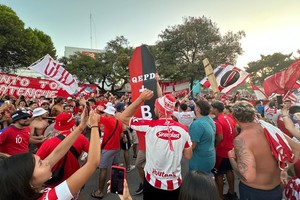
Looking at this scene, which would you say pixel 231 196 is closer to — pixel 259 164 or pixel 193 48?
→ pixel 259 164

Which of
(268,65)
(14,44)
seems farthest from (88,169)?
(268,65)

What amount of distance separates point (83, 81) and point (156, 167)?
27742 mm

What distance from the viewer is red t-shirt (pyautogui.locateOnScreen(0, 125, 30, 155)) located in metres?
3.77

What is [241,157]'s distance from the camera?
2264 mm

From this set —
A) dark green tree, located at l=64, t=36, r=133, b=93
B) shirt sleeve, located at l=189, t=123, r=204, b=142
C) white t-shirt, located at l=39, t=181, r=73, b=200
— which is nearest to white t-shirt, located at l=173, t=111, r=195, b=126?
shirt sleeve, located at l=189, t=123, r=204, b=142

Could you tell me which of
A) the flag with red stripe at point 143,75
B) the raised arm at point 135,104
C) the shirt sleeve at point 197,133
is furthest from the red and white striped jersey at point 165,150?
the flag with red stripe at point 143,75

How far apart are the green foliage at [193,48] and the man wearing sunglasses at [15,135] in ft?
68.5

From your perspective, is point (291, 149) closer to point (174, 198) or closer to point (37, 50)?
point (174, 198)

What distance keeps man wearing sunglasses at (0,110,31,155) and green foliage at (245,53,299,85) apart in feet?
168

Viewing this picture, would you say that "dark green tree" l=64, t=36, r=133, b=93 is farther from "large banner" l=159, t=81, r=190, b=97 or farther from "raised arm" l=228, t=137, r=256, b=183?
"raised arm" l=228, t=137, r=256, b=183

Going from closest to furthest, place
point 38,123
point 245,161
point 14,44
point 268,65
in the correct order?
1. point 245,161
2. point 38,123
3. point 14,44
4. point 268,65

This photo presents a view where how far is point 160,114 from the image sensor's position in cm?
266

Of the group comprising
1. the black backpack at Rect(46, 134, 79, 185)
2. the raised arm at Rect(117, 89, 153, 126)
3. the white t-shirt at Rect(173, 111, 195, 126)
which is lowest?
the black backpack at Rect(46, 134, 79, 185)

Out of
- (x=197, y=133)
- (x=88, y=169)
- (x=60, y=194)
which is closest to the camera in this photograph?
(x=60, y=194)
